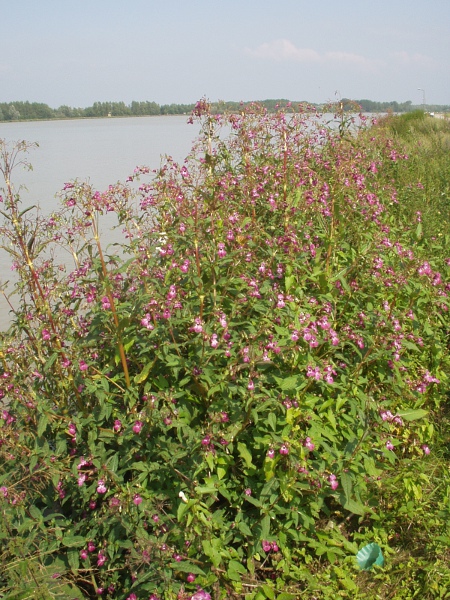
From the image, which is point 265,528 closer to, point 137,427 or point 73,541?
point 137,427

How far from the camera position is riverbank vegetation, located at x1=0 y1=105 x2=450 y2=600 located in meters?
2.46

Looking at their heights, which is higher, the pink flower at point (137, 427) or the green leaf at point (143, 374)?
the green leaf at point (143, 374)

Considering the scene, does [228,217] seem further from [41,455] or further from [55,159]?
[55,159]

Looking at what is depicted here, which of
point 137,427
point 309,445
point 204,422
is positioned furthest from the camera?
point 204,422

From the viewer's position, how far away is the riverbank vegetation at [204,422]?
2.46 meters

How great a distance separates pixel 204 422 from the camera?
272cm

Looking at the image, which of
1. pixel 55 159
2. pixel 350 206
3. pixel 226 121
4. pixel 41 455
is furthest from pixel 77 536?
pixel 55 159

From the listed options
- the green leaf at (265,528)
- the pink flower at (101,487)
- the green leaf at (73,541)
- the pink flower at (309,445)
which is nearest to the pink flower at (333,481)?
the pink flower at (309,445)

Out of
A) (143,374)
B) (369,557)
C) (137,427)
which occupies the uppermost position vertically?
(143,374)

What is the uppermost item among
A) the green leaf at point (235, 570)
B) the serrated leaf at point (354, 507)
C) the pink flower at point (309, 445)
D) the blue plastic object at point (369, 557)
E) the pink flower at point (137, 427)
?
the pink flower at point (137, 427)

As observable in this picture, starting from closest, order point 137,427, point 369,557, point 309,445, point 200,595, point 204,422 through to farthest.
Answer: point 200,595 → point 137,427 → point 309,445 → point 204,422 → point 369,557

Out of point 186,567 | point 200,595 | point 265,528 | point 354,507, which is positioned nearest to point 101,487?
point 186,567

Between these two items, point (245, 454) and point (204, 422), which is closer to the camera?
point (245, 454)

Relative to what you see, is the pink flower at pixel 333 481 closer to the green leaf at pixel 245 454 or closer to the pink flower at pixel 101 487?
the green leaf at pixel 245 454
